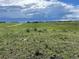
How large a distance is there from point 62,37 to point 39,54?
30.9 ft

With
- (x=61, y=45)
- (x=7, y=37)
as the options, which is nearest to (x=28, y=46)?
(x=61, y=45)

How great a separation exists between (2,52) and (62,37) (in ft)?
33.2

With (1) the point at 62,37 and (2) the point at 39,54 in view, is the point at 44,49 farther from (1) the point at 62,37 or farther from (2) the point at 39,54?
(1) the point at 62,37

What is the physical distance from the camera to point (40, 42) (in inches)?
1254

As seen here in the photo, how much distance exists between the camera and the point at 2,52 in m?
28.5

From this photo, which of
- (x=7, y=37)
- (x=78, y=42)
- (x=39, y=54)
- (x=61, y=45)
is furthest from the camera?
(x=7, y=37)

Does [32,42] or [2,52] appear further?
[32,42]

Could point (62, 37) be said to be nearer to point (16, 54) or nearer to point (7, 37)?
point (7, 37)

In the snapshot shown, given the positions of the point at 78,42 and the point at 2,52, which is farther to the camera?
the point at 78,42

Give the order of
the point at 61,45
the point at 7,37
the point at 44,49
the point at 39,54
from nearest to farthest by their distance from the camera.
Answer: the point at 39,54
the point at 44,49
the point at 61,45
the point at 7,37

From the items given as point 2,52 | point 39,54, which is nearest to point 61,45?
point 39,54

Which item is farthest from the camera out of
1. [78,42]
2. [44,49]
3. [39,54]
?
[78,42]

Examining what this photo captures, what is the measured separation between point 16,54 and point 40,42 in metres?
4.67

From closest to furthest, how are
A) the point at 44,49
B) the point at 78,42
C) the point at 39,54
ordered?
the point at 39,54
the point at 44,49
the point at 78,42
